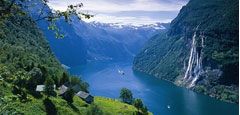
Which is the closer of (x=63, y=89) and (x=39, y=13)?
(x=39, y=13)

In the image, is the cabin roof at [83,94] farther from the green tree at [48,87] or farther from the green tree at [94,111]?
the green tree at [94,111]

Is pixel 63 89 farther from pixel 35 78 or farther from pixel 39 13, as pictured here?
pixel 39 13

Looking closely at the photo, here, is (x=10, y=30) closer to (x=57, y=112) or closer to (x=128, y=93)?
(x=128, y=93)

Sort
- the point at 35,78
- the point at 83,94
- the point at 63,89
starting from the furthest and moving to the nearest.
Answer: the point at 83,94
the point at 63,89
the point at 35,78

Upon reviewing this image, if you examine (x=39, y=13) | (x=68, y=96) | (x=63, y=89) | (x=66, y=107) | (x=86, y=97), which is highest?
(x=39, y=13)

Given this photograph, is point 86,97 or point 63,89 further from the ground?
point 63,89

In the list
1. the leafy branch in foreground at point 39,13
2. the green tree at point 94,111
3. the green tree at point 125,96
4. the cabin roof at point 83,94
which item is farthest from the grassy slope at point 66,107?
the leafy branch in foreground at point 39,13

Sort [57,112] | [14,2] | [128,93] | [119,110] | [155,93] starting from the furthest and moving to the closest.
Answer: [155,93], [128,93], [119,110], [57,112], [14,2]

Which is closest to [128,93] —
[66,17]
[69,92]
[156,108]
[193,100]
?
[69,92]

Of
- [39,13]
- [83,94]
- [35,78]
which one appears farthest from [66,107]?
[39,13]

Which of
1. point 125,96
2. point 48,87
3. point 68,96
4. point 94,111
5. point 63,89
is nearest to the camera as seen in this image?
point 94,111

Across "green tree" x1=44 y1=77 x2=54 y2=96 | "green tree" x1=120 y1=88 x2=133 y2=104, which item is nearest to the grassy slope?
"green tree" x1=44 y1=77 x2=54 y2=96
